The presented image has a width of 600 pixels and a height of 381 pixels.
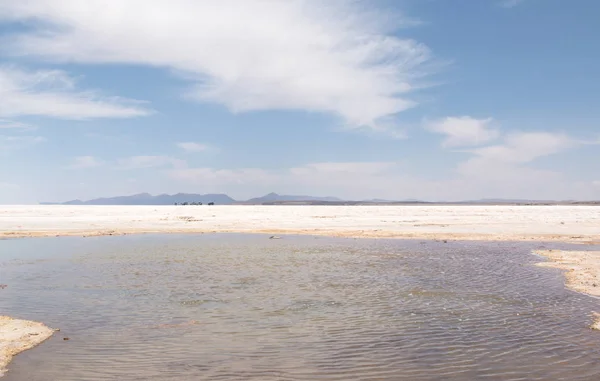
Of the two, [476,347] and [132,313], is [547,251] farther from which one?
[132,313]

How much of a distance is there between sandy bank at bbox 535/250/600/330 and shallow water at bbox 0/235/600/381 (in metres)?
0.85

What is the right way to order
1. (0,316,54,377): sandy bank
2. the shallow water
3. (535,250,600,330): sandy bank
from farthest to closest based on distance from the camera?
(535,250,600,330): sandy bank, (0,316,54,377): sandy bank, the shallow water

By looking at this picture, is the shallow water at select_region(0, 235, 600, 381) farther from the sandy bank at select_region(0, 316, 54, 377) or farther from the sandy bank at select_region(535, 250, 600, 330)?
the sandy bank at select_region(535, 250, 600, 330)

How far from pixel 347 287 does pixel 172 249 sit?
18474 mm

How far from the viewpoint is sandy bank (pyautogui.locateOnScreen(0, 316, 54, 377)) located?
10867 millimetres

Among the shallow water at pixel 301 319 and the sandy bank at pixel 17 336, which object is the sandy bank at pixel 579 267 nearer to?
the shallow water at pixel 301 319

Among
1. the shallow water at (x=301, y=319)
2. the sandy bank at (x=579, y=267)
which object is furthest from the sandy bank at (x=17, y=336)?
the sandy bank at (x=579, y=267)

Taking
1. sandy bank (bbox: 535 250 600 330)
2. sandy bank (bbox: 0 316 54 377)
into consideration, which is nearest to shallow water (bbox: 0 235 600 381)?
sandy bank (bbox: 0 316 54 377)

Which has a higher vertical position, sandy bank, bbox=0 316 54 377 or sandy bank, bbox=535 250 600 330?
sandy bank, bbox=0 316 54 377

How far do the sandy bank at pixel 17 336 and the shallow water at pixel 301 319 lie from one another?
316 mm

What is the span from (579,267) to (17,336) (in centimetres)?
2505

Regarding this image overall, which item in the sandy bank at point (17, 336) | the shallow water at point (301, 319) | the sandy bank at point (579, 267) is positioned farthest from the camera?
the sandy bank at point (579, 267)

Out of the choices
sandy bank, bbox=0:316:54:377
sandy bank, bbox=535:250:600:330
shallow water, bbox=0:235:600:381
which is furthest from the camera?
sandy bank, bbox=535:250:600:330

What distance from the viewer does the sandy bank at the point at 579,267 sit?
734 inches
